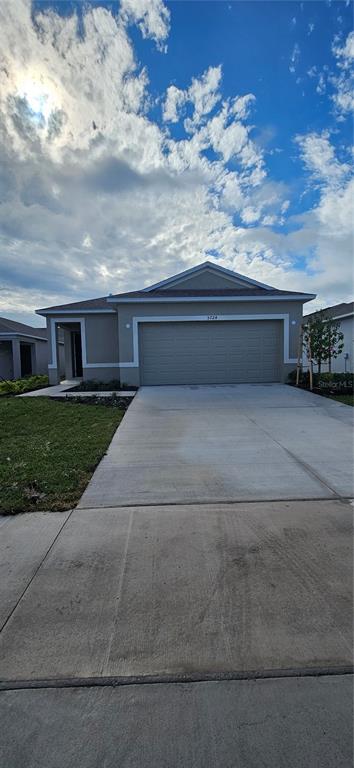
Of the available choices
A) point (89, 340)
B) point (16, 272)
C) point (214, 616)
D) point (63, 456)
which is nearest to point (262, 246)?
point (89, 340)

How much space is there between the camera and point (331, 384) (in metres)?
12.2

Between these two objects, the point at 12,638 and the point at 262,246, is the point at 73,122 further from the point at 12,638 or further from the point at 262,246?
the point at 12,638

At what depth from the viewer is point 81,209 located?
39.2ft

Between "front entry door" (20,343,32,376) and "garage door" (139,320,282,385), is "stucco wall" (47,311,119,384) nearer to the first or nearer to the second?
"garage door" (139,320,282,385)

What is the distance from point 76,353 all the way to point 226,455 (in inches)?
589

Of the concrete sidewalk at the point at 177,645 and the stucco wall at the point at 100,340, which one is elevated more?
the stucco wall at the point at 100,340

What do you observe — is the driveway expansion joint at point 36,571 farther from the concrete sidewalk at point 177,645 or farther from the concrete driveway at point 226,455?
the concrete driveway at point 226,455

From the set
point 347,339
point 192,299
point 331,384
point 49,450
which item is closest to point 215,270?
point 192,299

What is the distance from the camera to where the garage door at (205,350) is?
43.7ft

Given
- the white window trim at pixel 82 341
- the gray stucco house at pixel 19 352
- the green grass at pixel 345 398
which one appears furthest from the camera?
the gray stucco house at pixel 19 352

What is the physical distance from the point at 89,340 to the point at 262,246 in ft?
28.5

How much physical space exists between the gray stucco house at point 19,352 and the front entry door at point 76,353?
4097mm

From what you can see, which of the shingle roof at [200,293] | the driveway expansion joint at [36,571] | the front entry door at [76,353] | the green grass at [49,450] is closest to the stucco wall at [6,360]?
the front entry door at [76,353]

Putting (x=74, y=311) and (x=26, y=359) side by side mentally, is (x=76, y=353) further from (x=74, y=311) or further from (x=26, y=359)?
(x=26, y=359)
